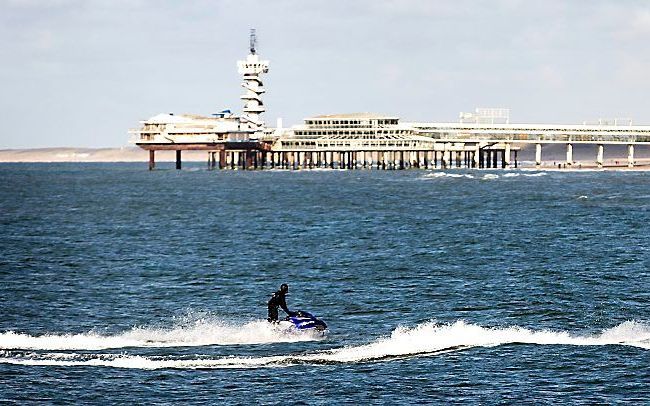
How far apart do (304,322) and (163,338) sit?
16.9ft

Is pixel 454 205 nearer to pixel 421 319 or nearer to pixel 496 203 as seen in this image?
pixel 496 203

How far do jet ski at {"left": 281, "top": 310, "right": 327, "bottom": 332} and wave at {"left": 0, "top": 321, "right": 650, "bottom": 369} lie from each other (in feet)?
6.99

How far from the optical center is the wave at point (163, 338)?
4447 centimetres

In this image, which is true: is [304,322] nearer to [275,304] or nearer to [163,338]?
[275,304]

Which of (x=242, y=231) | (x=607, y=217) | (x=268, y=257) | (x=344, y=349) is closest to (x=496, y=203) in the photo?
(x=607, y=217)

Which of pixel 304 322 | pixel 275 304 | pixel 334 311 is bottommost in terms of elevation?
pixel 334 311

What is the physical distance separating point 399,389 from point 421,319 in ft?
40.3

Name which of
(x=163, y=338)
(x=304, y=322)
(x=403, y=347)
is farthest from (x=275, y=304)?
(x=403, y=347)

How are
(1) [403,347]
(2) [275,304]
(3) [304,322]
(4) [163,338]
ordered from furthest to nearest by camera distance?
1. (4) [163,338]
2. (2) [275,304]
3. (3) [304,322]
4. (1) [403,347]

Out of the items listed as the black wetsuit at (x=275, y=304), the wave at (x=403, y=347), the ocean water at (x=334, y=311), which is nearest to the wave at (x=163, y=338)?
the ocean water at (x=334, y=311)

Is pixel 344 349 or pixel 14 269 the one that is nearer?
pixel 344 349

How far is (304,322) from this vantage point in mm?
45250

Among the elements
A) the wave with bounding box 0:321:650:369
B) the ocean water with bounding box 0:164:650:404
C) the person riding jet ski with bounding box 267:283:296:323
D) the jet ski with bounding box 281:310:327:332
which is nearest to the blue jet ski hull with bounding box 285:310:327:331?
the jet ski with bounding box 281:310:327:332

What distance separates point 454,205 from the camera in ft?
431
